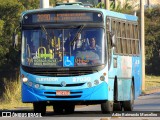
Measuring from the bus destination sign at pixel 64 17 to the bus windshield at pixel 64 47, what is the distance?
0.30 m

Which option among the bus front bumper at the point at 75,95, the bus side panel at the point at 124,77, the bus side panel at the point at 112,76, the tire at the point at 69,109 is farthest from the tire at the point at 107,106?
the tire at the point at 69,109

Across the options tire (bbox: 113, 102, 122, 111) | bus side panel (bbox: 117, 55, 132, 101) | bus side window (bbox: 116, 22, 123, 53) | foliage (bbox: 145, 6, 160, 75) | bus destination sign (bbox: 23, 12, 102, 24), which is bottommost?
foliage (bbox: 145, 6, 160, 75)

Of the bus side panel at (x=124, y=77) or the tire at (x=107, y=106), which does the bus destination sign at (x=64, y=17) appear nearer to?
the bus side panel at (x=124, y=77)

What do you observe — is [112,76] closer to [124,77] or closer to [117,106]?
[124,77]

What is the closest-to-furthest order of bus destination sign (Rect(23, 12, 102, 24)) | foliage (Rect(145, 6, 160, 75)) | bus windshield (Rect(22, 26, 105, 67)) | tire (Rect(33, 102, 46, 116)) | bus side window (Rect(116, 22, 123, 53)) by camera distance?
bus windshield (Rect(22, 26, 105, 67)), bus destination sign (Rect(23, 12, 102, 24)), tire (Rect(33, 102, 46, 116)), bus side window (Rect(116, 22, 123, 53)), foliage (Rect(145, 6, 160, 75))

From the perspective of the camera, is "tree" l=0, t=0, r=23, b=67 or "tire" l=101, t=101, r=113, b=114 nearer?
"tire" l=101, t=101, r=113, b=114

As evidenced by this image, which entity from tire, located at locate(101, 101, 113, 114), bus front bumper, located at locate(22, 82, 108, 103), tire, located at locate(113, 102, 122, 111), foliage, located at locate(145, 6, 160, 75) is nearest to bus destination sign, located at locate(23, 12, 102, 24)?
bus front bumper, located at locate(22, 82, 108, 103)

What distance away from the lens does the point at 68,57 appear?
862 inches

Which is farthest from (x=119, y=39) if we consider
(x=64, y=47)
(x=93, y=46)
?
(x=64, y=47)

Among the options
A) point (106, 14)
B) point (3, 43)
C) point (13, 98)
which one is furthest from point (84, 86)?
point (3, 43)

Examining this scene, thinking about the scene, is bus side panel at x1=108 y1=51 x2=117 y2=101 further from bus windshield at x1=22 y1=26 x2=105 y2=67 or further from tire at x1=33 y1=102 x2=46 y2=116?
tire at x1=33 y1=102 x2=46 y2=116

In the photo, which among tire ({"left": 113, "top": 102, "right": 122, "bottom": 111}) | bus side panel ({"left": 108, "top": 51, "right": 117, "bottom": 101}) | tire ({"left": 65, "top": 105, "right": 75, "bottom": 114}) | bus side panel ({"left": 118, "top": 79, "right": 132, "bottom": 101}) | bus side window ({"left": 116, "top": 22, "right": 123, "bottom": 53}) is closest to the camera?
bus side panel ({"left": 108, "top": 51, "right": 117, "bottom": 101})

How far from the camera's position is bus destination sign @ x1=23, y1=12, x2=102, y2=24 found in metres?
22.2

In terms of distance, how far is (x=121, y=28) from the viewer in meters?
24.5
